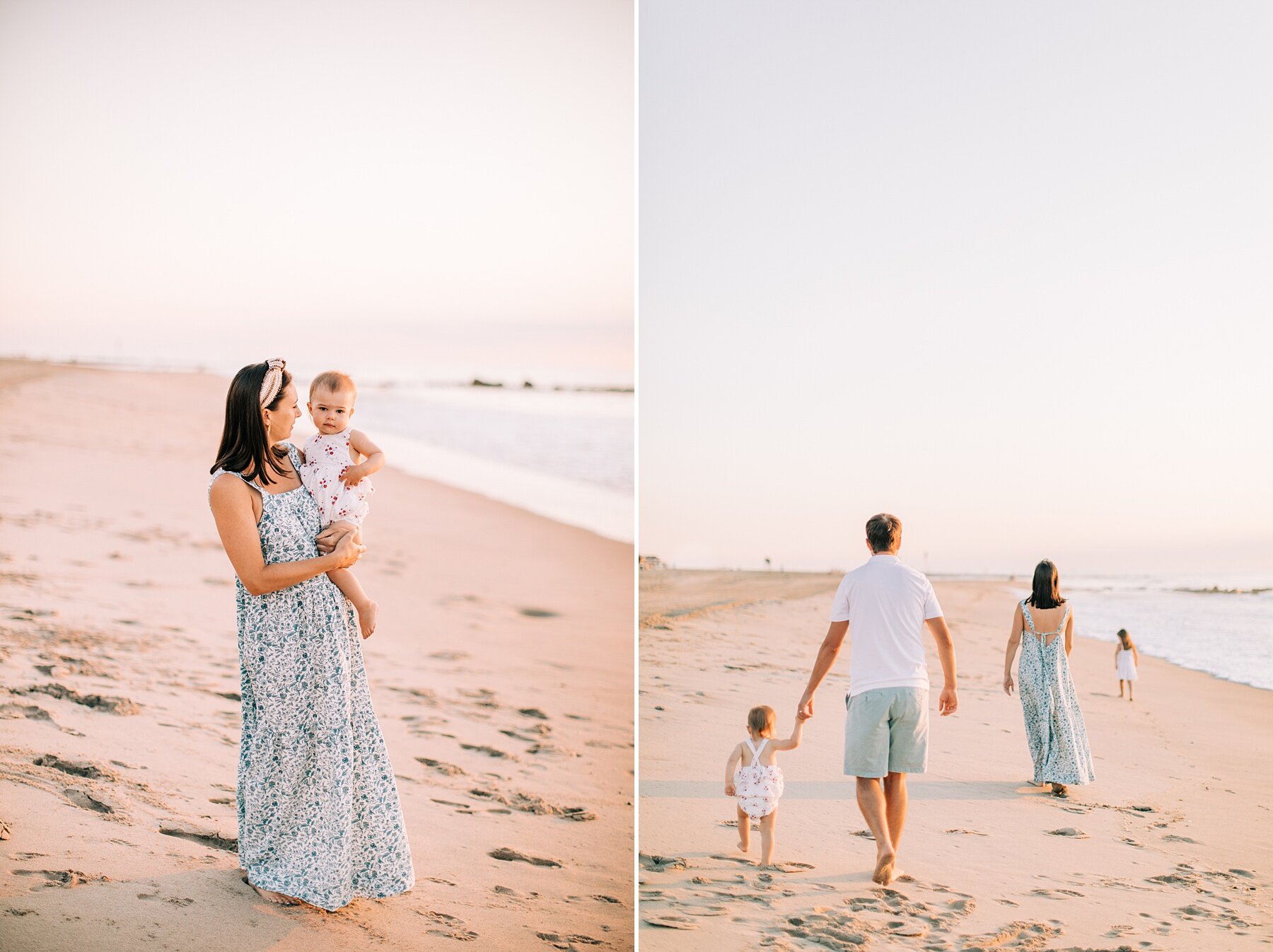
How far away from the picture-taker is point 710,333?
3918 mm

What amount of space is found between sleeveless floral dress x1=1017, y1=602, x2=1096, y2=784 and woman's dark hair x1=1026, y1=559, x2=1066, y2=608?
0.04 metres

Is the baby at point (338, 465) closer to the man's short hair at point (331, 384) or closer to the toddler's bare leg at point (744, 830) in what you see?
the man's short hair at point (331, 384)

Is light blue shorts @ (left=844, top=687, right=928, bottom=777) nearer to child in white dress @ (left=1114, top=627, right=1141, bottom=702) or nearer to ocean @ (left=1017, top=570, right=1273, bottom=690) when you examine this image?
ocean @ (left=1017, top=570, right=1273, bottom=690)

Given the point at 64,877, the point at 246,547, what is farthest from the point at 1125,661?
the point at 64,877

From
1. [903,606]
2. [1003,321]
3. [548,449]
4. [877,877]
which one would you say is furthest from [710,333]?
[548,449]

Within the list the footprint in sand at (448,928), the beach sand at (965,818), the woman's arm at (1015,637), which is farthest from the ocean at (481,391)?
the footprint in sand at (448,928)

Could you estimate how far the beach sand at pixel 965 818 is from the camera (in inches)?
117

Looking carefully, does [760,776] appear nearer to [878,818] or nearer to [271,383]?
[878,818]

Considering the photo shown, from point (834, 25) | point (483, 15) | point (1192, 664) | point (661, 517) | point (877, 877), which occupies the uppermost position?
point (483, 15)

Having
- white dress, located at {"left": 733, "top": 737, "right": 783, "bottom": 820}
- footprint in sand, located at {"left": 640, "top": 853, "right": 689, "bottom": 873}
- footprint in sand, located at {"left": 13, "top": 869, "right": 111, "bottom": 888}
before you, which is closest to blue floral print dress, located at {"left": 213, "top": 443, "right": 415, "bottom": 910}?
footprint in sand, located at {"left": 13, "top": 869, "right": 111, "bottom": 888}

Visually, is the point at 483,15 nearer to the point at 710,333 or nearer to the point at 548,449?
the point at 710,333

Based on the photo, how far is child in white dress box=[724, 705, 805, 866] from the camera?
3.16 meters

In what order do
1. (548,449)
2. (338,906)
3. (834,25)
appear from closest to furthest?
(338,906), (834,25), (548,449)

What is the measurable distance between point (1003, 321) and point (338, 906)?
2.80 meters
